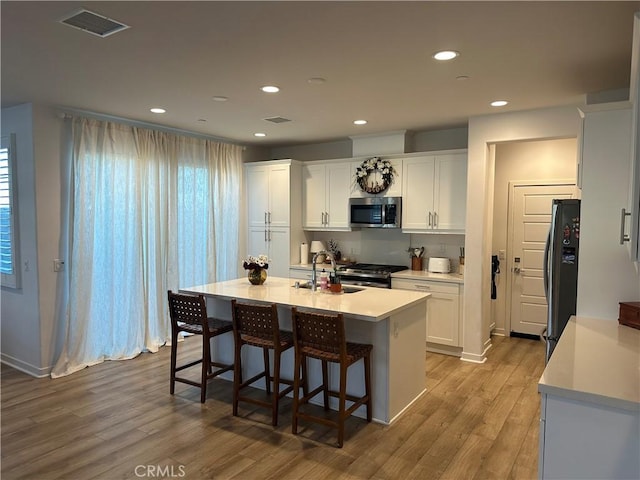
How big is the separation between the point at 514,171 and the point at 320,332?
12.8ft

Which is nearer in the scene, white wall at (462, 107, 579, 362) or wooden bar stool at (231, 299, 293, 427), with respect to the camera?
wooden bar stool at (231, 299, 293, 427)

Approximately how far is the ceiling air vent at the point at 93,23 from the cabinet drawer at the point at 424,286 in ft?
12.3

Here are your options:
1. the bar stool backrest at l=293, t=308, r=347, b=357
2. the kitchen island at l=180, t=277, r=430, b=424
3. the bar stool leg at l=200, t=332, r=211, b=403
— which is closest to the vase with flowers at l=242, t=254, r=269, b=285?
the kitchen island at l=180, t=277, r=430, b=424

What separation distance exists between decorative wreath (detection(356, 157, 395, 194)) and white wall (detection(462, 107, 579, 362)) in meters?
1.06

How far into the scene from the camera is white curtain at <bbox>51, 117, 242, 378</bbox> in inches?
176

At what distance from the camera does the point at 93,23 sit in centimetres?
241

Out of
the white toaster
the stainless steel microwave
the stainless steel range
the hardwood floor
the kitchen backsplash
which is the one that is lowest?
the hardwood floor

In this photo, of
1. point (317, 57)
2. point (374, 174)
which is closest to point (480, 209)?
point (374, 174)

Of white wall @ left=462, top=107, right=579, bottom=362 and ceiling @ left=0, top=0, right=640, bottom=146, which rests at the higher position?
ceiling @ left=0, top=0, right=640, bottom=146

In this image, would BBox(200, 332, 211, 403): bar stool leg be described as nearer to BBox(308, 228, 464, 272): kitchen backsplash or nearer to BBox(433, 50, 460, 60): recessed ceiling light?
BBox(433, 50, 460, 60): recessed ceiling light

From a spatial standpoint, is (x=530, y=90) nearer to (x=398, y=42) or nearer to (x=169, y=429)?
(x=398, y=42)

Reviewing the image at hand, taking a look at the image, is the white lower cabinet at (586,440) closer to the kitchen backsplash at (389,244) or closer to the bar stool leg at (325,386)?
the bar stool leg at (325,386)

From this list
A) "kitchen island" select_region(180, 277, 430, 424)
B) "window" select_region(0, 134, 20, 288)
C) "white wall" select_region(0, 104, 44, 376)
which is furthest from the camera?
"window" select_region(0, 134, 20, 288)

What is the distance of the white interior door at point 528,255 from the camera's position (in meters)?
5.58
